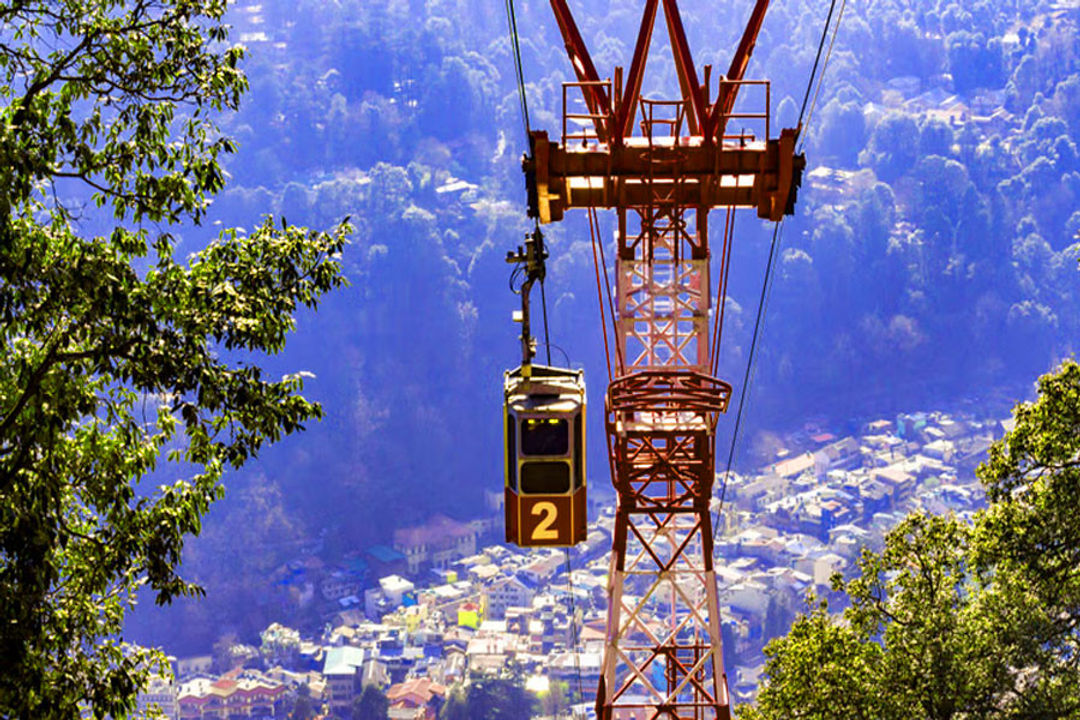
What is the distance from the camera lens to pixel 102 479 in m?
5.96

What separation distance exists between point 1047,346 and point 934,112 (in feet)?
81.6

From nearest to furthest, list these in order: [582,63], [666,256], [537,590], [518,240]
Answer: [582,63] → [666,256] → [537,590] → [518,240]

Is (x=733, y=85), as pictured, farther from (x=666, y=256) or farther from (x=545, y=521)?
(x=666, y=256)

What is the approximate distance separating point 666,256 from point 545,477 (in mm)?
4688

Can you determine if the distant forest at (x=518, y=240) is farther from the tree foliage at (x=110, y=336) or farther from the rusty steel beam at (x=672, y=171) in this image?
the tree foliage at (x=110, y=336)

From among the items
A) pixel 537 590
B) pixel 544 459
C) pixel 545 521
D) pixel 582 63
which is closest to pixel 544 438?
pixel 544 459

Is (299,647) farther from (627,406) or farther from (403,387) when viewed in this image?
(627,406)

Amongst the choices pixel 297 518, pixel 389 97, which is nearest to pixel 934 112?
pixel 389 97

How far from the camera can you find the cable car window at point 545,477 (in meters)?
8.11

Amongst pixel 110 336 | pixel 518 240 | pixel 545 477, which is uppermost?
pixel 518 240

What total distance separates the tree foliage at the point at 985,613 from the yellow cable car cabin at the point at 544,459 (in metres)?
2.83

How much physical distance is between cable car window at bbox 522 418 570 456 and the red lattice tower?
49.1 inches

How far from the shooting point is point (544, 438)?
8094mm

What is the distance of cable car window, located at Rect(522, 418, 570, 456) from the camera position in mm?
8078
